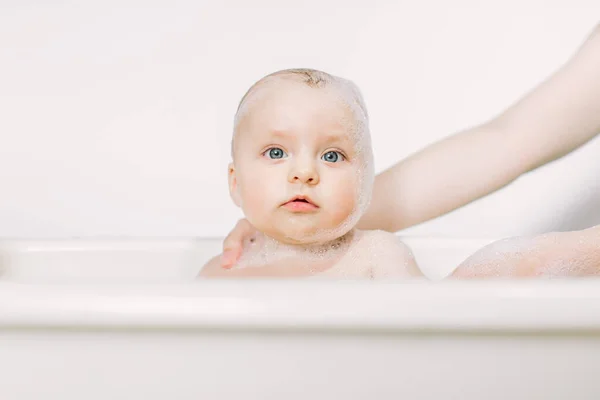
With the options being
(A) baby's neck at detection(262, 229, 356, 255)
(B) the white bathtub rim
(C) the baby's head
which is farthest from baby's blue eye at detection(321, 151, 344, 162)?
(B) the white bathtub rim

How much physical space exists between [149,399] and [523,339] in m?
0.32

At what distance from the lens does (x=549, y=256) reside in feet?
2.87

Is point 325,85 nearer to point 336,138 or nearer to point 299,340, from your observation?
point 336,138

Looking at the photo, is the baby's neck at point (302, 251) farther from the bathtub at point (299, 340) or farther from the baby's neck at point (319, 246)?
the bathtub at point (299, 340)

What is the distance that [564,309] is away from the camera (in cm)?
69

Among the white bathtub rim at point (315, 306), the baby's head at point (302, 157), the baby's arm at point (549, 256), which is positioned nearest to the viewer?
the white bathtub rim at point (315, 306)

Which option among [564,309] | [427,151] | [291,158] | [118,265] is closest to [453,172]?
[427,151]

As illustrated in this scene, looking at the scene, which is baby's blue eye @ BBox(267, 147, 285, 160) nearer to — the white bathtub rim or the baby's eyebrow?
the baby's eyebrow

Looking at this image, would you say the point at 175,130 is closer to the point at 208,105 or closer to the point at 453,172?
the point at 208,105

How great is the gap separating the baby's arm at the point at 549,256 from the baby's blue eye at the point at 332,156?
0.20 m

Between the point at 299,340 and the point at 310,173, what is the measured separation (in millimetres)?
276

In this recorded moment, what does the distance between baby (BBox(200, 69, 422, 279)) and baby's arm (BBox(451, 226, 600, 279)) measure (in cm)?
14

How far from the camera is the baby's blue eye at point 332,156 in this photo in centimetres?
99

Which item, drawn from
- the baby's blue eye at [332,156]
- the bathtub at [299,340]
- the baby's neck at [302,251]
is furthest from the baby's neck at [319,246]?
the bathtub at [299,340]
